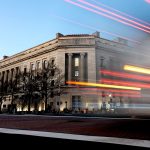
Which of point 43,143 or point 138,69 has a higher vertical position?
point 138,69

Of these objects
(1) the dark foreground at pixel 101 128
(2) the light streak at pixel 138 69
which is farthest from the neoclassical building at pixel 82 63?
(2) the light streak at pixel 138 69

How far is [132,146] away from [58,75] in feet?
183

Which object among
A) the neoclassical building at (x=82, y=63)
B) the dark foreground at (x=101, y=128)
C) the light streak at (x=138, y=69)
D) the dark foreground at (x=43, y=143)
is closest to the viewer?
the dark foreground at (x=43, y=143)

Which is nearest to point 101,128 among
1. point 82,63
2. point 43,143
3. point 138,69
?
point 138,69

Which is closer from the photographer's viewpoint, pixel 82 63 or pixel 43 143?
pixel 43 143

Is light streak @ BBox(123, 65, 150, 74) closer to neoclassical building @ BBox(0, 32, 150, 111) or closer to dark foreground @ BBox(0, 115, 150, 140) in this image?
dark foreground @ BBox(0, 115, 150, 140)

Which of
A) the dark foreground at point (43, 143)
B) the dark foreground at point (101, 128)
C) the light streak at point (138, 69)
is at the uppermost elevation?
the light streak at point (138, 69)

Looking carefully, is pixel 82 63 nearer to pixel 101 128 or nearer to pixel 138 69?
pixel 138 69

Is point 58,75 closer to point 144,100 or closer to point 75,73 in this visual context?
point 75,73

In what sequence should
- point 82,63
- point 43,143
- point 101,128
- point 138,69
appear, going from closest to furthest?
point 43,143 < point 101,128 < point 138,69 < point 82,63


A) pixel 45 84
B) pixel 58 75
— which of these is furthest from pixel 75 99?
pixel 45 84

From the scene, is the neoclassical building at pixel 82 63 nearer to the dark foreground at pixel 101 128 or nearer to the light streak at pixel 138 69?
the dark foreground at pixel 101 128

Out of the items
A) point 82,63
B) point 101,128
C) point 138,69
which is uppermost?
point 82,63

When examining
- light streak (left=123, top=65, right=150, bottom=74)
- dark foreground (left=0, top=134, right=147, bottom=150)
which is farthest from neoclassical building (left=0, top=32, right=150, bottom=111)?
dark foreground (left=0, top=134, right=147, bottom=150)
